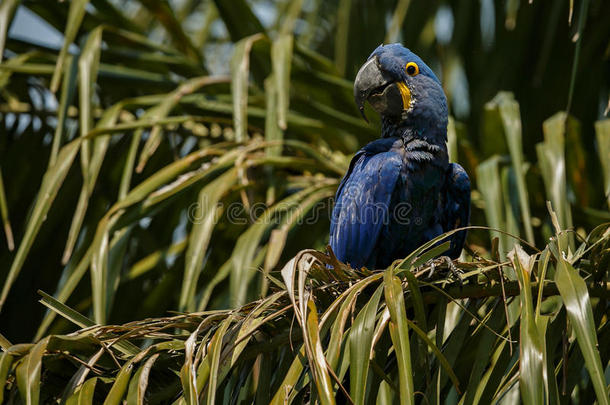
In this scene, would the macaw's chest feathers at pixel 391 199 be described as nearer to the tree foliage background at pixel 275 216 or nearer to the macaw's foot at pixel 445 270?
the tree foliage background at pixel 275 216

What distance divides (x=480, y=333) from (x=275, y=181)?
1471 mm

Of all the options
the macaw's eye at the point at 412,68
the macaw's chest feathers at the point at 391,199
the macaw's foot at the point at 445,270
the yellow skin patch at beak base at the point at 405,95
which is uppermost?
the macaw's eye at the point at 412,68

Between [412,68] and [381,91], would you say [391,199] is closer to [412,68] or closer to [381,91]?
[381,91]

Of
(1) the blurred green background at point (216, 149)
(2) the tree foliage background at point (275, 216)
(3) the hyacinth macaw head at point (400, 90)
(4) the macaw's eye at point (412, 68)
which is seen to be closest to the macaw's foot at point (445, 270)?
(2) the tree foliage background at point (275, 216)

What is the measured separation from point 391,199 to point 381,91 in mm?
450

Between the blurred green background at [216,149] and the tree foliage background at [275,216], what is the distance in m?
0.01

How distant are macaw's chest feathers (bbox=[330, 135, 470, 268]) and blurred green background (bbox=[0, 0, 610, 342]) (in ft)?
0.56

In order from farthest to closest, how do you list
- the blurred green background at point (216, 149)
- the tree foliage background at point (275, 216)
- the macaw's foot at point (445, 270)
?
the blurred green background at point (216, 149) → the macaw's foot at point (445, 270) → the tree foliage background at point (275, 216)

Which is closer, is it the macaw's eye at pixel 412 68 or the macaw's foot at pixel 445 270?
the macaw's foot at pixel 445 270

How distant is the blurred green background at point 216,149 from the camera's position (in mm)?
2570

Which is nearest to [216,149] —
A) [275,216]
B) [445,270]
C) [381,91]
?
[275,216]

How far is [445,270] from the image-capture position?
5.97 feet

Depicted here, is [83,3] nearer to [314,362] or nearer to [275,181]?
[275,181]

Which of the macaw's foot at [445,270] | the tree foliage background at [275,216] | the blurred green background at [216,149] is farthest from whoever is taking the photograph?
the blurred green background at [216,149]
